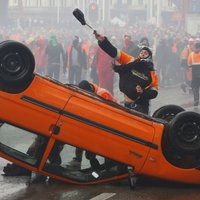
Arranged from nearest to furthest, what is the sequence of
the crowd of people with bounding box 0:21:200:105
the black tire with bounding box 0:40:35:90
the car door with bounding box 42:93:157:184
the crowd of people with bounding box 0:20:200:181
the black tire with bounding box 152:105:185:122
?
the black tire with bounding box 0:40:35:90
the car door with bounding box 42:93:157:184
the black tire with bounding box 152:105:185:122
the crowd of people with bounding box 0:20:200:181
the crowd of people with bounding box 0:21:200:105

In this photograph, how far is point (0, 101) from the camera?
674 cm

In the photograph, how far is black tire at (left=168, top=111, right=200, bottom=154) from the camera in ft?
23.5

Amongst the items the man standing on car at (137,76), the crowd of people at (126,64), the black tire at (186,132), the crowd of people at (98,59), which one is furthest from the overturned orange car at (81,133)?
the crowd of people at (98,59)

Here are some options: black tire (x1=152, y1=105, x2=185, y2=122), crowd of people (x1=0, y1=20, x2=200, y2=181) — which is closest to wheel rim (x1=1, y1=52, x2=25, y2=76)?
crowd of people (x1=0, y1=20, x2=200, y2=181)

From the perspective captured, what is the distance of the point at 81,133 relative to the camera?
6.96 metres

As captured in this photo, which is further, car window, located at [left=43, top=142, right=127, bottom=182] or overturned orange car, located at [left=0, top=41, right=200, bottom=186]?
car window, located at [left=43, top=142, right=127, bottom=182]

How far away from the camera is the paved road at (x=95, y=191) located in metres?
7.08

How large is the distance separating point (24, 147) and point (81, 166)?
2.21 feet

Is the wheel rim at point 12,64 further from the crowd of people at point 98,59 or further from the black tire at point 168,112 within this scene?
the crowd of people at point 98,59

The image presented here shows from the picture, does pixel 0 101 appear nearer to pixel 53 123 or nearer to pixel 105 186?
pixel 53 123

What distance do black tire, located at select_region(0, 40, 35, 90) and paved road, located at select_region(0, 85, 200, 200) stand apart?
1244 millimetres

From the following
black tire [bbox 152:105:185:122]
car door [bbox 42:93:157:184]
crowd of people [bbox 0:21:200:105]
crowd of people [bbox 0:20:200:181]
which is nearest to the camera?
car door [bbox 42:93:157:184]

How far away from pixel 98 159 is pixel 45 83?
1.10 meters

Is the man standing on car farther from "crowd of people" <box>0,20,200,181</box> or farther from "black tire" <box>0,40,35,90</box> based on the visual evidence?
"black tire" <box>0,40,35,90</box>
